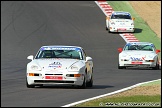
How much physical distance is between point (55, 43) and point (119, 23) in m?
7.68

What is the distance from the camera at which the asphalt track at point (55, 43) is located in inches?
670

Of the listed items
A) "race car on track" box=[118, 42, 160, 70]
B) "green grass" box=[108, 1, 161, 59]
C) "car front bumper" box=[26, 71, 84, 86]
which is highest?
"green grass" box=[108, 1, 161, 59]

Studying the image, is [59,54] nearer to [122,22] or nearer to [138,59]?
[138,59]

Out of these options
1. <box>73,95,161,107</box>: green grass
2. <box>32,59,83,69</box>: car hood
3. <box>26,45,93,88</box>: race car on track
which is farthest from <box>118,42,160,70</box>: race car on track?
<box>73,95,161,107</box>: green grass

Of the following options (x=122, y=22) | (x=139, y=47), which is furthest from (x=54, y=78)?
(x=122, y=22)

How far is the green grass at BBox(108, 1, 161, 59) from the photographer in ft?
146

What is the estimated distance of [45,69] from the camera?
19094 millimetres

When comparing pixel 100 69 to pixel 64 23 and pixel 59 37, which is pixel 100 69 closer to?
pixel 59 37

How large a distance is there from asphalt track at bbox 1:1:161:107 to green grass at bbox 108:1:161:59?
159 cm

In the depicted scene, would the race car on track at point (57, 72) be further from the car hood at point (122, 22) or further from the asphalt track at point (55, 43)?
the car hood at point (122, 22)

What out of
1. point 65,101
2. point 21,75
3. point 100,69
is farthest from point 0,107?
point 100,69

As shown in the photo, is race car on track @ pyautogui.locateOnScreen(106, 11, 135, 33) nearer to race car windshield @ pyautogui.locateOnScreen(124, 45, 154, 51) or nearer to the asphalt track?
the asphalt track

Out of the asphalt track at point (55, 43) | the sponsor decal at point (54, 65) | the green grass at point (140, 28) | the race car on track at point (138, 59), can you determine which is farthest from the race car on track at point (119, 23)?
the sponsor decal at point (54, 65)

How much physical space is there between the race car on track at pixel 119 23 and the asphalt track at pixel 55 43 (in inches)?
17.0
